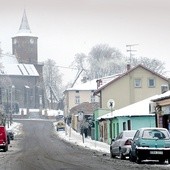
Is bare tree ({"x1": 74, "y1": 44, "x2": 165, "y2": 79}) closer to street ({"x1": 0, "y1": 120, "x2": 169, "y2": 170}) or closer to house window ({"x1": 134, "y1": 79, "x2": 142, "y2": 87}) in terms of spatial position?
house window ({"x1": 134, "y1": 79, "x2": 142, "y2": 87})

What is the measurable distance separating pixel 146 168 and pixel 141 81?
51.1 meters

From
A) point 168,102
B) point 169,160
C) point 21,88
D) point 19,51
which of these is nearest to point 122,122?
point 168,102

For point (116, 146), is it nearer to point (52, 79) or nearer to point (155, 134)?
point (155, 134)

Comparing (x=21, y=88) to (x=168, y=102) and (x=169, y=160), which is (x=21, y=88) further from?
(x=169, y=160)

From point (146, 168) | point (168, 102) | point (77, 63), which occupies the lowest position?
point (146, 168)

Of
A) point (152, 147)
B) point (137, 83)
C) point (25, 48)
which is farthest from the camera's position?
point (25, 48)

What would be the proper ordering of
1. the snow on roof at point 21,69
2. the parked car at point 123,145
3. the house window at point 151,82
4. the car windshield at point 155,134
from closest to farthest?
1. the car windshield at point 155,134
2. the parked car at point 123,145
3. the house window at point 151,82
4. the snow on roof at point 21,69

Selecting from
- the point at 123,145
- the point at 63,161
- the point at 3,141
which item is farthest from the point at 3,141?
the point at 63,161

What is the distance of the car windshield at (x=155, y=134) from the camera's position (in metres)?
27.0

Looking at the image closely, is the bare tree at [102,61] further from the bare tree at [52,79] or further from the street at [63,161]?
the street at [63,161]

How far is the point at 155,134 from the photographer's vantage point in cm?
2708

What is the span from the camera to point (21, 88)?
18112 cm

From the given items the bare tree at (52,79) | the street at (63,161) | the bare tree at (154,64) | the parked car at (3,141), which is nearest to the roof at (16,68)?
the bare tree at (52,79)

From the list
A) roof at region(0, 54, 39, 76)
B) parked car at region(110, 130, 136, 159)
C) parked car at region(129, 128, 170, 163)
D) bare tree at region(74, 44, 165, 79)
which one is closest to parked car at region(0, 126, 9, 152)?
parked car at region(110, 130, 136, 159)
